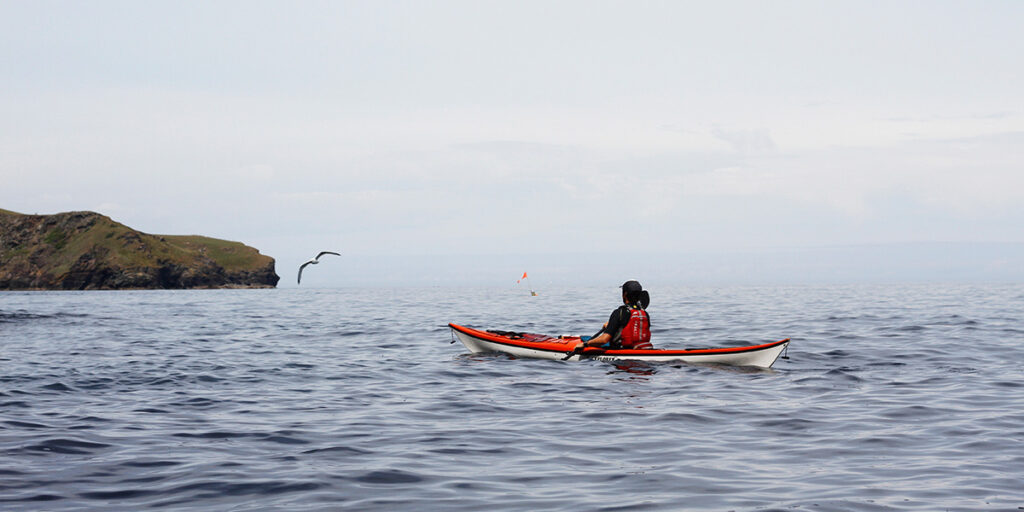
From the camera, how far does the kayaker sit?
1705 cm

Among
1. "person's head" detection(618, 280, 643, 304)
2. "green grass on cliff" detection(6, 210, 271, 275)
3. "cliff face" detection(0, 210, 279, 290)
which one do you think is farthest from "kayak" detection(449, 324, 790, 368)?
"green grass on cliff" detection(6, 210, 271, 275)

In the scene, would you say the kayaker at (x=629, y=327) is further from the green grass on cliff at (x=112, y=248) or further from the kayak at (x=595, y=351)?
the green grass on cliff at (x=112, y=248)

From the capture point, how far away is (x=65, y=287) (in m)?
139

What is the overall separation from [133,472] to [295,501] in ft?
7.25

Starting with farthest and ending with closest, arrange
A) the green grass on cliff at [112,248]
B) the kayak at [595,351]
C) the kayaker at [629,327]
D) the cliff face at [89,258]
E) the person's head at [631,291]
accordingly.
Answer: the green grass on cliff at [112,248] → the cliff face at [89,258] → the kayaker at [629,327] → the person's head at [631,291] → the kayak at [595,351]

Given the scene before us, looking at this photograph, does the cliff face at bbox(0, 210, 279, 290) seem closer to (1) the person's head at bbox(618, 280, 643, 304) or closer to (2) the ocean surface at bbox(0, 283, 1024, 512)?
(2) the ocean surface at bbox(0, 283, 1024, 512)

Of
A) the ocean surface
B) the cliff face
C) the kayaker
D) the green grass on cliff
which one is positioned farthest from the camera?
the green grass on cliff

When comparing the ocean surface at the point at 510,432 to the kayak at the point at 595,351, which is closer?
the ocean surface at the point at 510,432

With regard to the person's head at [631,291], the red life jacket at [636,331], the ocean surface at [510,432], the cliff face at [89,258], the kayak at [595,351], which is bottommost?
the ocean surface at [510,432]

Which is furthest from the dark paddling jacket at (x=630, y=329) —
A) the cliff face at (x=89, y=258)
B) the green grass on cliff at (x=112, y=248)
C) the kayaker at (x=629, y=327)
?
the green grass on cliff at (x=112, y=248)

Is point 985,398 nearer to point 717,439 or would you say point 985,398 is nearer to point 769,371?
point 769,371

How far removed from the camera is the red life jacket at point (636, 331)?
671 inches

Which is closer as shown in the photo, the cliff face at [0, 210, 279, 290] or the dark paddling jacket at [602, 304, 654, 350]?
the dark paddling jacket at [602, 304, 654, 350]

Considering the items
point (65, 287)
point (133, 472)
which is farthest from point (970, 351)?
point (65, 287)
